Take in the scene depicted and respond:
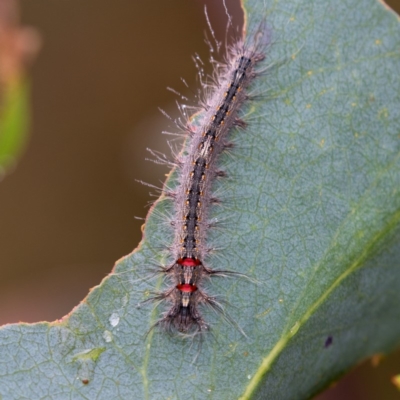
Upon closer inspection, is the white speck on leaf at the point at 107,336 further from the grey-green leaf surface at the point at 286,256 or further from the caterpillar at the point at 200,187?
the caterpillar at the point at 200,187

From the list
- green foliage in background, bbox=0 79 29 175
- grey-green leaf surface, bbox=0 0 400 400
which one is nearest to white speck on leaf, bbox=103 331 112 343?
grey-green leaf surface, bbox=0 0 400 400

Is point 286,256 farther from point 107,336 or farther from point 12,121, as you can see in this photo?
point 12,121

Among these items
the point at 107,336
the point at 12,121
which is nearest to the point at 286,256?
the point at 107,336

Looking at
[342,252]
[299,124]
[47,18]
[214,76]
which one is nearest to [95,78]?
[47,18]

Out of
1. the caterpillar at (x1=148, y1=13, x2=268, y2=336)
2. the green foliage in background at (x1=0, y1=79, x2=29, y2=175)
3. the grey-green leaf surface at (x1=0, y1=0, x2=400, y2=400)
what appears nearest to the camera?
the grey-green leaf surface at (x1=0, y1=0, x2=400, y2=400)

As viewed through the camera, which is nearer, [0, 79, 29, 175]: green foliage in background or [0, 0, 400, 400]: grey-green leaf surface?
[0, 0, 400, 400]: grey-green leaf surface

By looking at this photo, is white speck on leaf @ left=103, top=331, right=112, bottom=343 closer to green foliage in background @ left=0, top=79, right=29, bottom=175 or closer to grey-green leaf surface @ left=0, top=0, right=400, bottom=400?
grey-green leaf surface @ left=0, top=0, right=400, bottom=400
